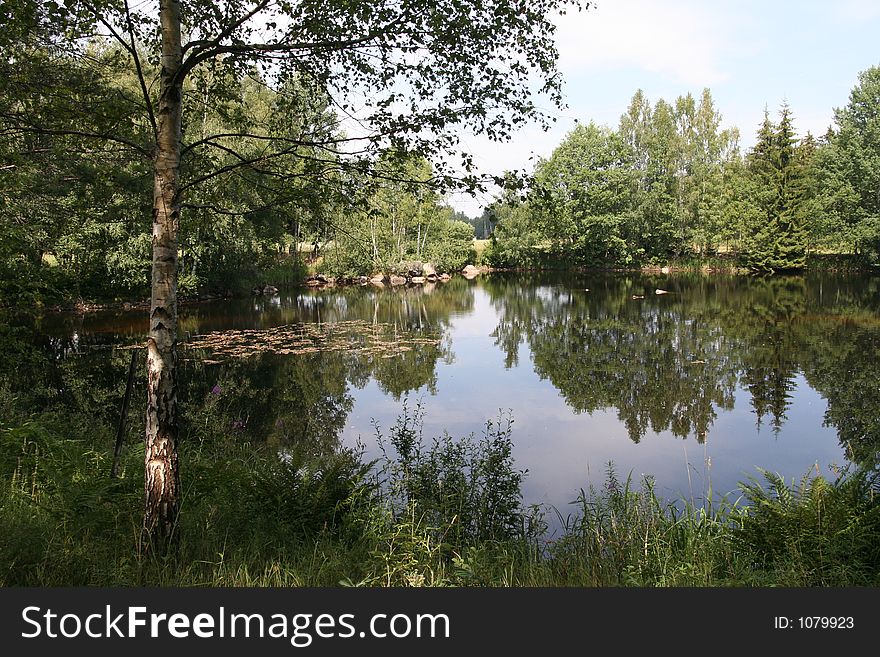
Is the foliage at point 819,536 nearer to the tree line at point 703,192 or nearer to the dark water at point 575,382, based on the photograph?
the dark water at point 575,382

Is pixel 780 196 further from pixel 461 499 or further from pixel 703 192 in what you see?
pixel 461 499

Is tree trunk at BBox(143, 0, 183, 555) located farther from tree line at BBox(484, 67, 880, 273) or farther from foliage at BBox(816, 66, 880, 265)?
foliage at BBox(816, 66, 880, 265)

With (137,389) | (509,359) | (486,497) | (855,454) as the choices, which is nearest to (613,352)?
(509,359)

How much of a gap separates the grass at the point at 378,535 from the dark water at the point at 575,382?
1809 millimetres

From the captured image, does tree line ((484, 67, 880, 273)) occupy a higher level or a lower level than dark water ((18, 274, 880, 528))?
higher

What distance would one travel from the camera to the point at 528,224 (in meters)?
60.8

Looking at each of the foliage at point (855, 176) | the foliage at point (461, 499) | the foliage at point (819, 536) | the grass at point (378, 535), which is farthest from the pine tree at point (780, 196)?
the foliage at point (819, 536)

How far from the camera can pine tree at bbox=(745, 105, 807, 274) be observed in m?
45.9

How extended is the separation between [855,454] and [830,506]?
5.81m

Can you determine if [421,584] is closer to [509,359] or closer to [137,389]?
[137,389]

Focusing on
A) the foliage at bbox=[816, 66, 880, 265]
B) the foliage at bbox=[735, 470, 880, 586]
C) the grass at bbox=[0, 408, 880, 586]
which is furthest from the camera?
the foliage at bbox=[816, 66, 880, 265]

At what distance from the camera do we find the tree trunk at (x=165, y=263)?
4.43m

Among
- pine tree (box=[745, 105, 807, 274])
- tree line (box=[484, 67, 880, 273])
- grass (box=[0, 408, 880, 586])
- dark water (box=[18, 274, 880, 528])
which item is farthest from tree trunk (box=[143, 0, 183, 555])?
pine tree (box=[745, 105, 807, 274])

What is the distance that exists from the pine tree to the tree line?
82mm
